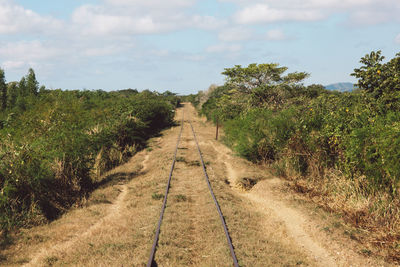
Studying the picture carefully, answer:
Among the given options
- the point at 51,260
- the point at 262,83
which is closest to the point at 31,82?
the point at 262,83

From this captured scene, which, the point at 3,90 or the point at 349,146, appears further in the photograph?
the point at 3,90

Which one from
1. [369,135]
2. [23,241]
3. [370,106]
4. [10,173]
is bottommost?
[23,241]

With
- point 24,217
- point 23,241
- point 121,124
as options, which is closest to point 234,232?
point 23,241

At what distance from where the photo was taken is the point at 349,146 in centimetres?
1032

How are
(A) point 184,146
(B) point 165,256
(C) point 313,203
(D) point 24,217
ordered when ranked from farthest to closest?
1. (A) point 184,146
2. (C) point 313,203
3. (D) point 24,217
4. (B) point 165,256

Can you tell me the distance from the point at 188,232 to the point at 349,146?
6178 millimetres

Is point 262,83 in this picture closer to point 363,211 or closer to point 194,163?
point 194,163

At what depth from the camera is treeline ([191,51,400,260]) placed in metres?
8.52

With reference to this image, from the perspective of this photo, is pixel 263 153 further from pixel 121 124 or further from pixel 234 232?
pixel 121 124

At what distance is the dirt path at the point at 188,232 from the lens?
6.94 metres

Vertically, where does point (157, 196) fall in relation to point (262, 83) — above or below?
below

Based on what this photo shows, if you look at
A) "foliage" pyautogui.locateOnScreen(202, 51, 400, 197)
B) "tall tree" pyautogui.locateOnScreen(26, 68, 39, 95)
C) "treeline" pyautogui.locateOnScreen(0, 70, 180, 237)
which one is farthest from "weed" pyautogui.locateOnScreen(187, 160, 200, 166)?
"tall tree" pyautogui.locateOnScreen(26, 68, 39, 95)

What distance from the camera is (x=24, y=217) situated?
9.30 metres

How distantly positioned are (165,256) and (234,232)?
7.33 ft
